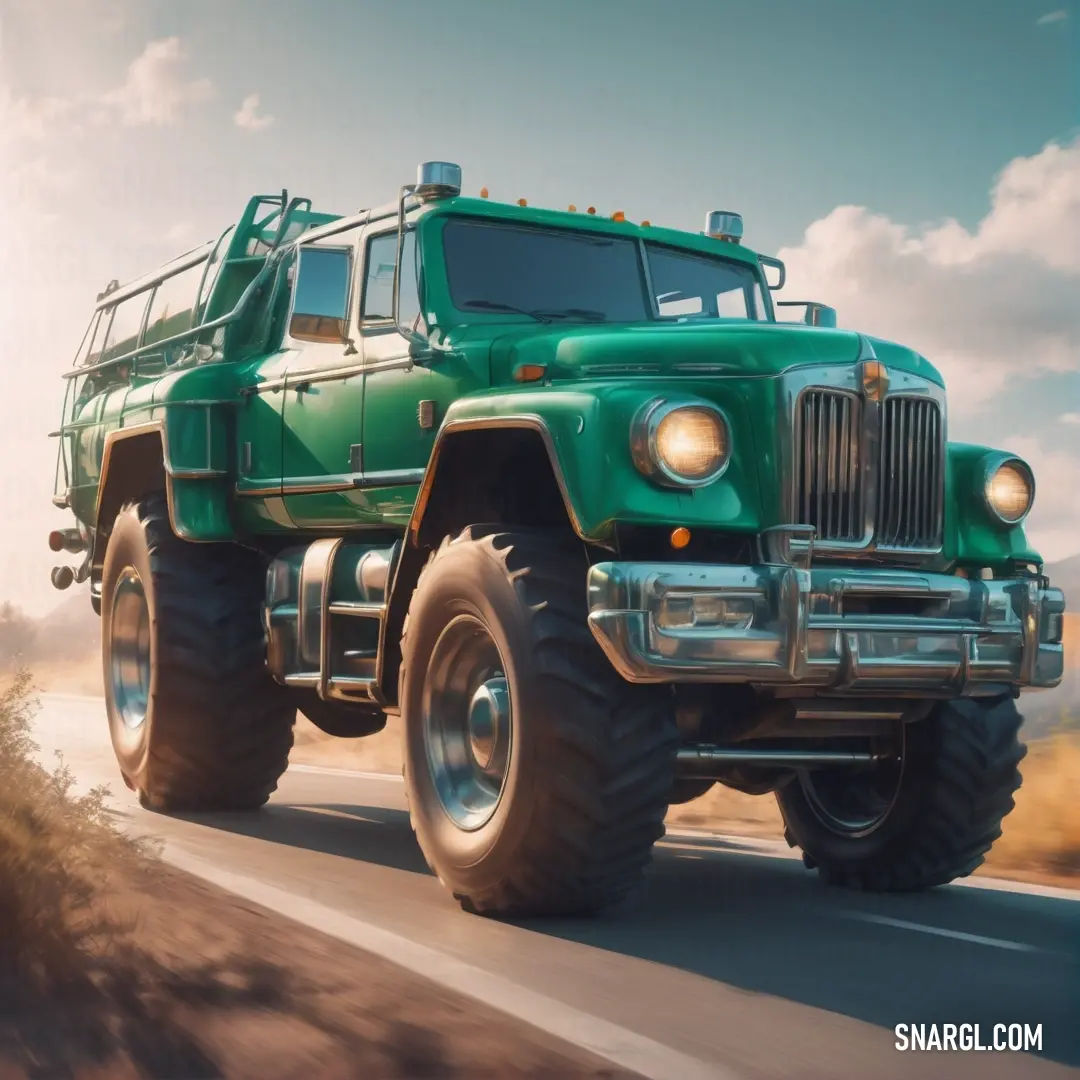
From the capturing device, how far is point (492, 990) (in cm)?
537

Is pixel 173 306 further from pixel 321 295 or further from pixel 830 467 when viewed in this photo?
pixel 830 467

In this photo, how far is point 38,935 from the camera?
201 inches

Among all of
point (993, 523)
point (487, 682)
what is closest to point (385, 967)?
point (487, 682)

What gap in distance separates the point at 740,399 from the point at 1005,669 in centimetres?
147

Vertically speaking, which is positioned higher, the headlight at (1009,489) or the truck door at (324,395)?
the truck door at (324,395)

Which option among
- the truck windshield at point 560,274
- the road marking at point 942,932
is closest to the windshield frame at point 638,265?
the truck windshield at point 560,274

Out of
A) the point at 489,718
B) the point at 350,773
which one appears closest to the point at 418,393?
the point at 489,718

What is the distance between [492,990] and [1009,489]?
10.9 feet

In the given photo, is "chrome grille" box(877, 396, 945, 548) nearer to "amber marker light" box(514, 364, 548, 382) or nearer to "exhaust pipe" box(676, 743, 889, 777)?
"exhaust pipe" box(676, 743, 889, 777)

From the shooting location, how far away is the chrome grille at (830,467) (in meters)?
6.60

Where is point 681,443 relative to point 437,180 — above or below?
below

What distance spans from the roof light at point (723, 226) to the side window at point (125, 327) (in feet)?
14.3

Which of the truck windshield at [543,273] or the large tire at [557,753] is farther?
the truck windshield at [543,273]

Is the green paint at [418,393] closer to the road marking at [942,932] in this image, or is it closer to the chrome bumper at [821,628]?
the chrome bumper at [821,628]
